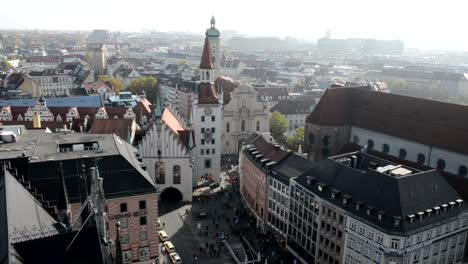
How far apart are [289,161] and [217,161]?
2447 centimetres

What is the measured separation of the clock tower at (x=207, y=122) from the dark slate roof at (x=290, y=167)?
2338 centimetres

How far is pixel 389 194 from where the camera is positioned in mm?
49156

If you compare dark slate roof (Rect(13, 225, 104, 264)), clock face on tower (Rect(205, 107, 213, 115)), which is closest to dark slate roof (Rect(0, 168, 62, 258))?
dark slate roof (Rect(13, 225, 104, 264))

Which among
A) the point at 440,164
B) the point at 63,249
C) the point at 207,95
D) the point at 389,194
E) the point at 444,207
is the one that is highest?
the point at 207,95

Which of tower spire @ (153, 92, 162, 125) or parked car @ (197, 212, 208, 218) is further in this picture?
tower spire @ (153, 92, 162, 125)

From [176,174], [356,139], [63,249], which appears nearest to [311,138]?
[356,139]

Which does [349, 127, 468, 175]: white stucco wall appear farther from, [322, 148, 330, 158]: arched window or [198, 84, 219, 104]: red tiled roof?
[198, 84, 219, 104]: red tiled roof

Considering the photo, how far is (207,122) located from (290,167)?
85.9 ft

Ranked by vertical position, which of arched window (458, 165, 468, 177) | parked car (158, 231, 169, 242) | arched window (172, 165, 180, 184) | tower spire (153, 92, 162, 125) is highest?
tower spire (153, 92, 162, 125)

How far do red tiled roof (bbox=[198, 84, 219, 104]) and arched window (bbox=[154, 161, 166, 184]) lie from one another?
15.7m

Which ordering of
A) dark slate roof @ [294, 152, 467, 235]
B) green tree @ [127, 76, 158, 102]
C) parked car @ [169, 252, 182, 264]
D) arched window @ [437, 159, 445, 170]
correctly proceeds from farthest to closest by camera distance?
green tree @ [127, 76, 158, 102] → arched window @ [437, 159, 445, 170] → parked car @ [169, 252, 182, 264] → dark slate roof @ [294, 152, 467, 235]

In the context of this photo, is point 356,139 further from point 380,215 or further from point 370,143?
point 380,215

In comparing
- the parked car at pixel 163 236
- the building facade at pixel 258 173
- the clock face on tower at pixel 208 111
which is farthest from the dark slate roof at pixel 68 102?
the parked car at pixel 163 236

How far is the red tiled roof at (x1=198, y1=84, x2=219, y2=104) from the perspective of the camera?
3364 inches
